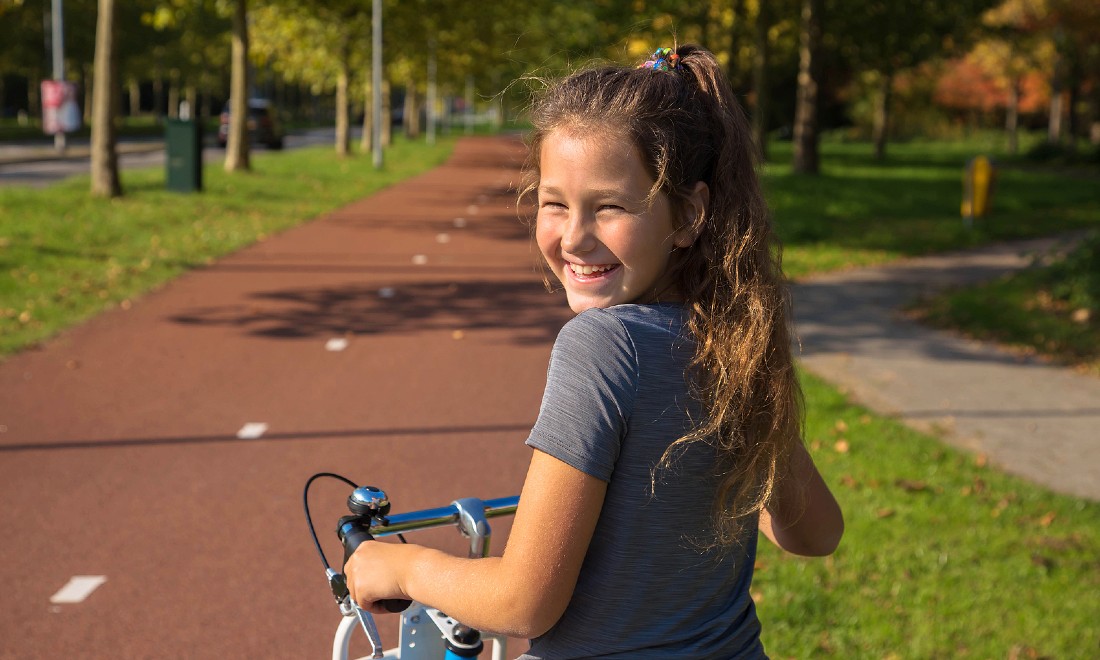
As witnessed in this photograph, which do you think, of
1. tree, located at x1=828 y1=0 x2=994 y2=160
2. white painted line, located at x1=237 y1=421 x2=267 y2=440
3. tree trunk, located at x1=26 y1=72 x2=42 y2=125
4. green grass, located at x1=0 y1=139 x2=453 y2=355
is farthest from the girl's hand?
tree trunk, located at x1=26 y1=72 x2=42 y2=125

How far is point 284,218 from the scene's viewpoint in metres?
18.0

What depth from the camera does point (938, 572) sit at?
187 inches

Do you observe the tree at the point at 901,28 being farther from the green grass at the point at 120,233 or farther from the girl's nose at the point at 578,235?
the girl's nose at the point at 578,235

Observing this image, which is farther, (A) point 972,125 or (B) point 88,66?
(A) point 972,125

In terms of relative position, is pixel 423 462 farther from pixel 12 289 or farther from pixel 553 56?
pixel 12 289

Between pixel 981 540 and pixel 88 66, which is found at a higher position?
pixel 88 66

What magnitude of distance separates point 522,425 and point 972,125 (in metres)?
61.8

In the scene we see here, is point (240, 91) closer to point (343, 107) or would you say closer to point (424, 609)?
point (343, 107)

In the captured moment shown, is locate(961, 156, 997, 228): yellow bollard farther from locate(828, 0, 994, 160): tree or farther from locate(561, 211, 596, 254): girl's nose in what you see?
locate(561, 211, 596, 254): girl's nose

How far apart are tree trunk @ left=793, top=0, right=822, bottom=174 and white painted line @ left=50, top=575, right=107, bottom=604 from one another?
2437 centimetres

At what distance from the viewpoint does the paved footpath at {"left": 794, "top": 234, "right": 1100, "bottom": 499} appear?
6578 millimetres

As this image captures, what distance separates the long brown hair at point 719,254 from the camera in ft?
5.12

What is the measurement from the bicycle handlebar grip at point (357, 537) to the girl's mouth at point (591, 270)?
52cm

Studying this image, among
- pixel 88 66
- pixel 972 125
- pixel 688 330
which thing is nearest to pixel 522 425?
pixel 688 330
